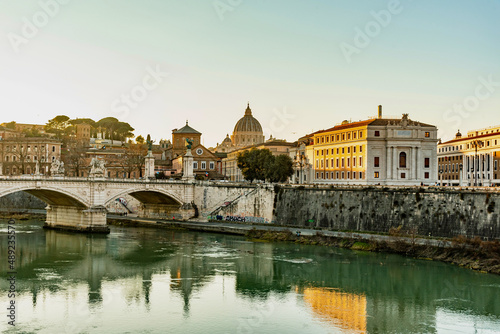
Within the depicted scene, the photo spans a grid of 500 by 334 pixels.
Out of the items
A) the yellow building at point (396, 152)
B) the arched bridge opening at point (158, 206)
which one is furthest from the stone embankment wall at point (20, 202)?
the yellow building at point (396, 152)

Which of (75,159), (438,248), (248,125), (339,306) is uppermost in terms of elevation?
(248,125)

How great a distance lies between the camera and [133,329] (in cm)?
1756

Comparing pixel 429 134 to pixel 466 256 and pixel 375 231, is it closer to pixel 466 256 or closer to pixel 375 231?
pixel 375 231

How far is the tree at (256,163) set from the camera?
182 feet

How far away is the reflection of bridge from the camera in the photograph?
122ft

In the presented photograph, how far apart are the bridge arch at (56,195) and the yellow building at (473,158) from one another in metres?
27.3

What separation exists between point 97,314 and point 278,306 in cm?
601

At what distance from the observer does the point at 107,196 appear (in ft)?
132

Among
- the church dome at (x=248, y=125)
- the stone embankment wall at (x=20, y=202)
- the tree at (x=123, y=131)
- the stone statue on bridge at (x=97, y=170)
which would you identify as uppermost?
the church dome at (x=248, y=125)

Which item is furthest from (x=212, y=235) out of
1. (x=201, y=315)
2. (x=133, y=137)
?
(x=133, y=137)

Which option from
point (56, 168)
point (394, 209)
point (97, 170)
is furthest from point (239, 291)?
point (56, 168)

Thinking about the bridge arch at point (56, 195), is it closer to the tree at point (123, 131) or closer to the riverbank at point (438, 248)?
the riverbank at point (438, 248)

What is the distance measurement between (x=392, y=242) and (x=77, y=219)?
70.2 feet

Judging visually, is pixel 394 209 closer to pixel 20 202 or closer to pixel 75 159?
pixel 20 202
